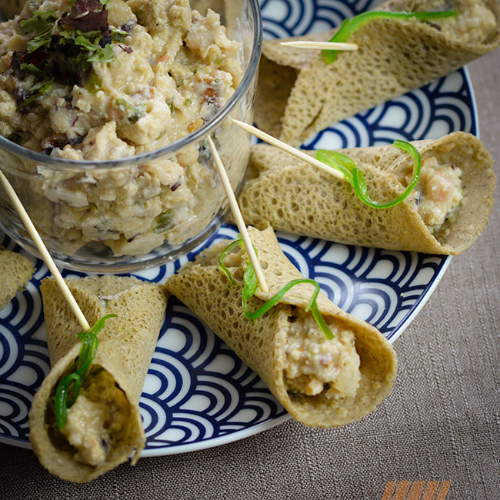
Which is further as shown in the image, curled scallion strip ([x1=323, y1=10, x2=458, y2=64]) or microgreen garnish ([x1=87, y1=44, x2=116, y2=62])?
curled scallion strip ([x1=323, y1=10, x2=458, y2=64])

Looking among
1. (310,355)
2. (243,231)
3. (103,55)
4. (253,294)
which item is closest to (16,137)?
(103,55)

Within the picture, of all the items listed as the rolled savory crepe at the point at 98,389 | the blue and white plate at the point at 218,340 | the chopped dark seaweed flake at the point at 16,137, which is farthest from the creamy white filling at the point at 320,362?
the chopped dark seaweed flake at the point at 16,137

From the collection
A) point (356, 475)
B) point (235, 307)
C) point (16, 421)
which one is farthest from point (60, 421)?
point (356, 475)

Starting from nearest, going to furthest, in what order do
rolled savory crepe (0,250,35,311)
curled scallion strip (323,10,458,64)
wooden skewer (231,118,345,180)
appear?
1. wooden skewer (231,118,345,180)
2. rolled savory crepe (0,250,35,311)
3. curled scallion strip (323,10,458,64)

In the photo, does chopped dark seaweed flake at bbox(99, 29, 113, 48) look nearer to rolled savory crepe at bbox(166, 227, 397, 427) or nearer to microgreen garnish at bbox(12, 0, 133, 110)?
microgreen garnish at bbox(12, 0, 133, 110)

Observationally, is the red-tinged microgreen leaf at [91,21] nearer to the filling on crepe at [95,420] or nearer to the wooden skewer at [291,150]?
the wooden skewer at [291,150]

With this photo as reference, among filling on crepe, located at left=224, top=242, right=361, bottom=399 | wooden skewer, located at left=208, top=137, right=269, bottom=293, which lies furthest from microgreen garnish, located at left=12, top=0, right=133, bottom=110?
filling on crepe, located at left=224, top=242, right=361, bottom=399

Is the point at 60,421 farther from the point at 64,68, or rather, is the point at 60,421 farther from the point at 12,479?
the point at 64,68
